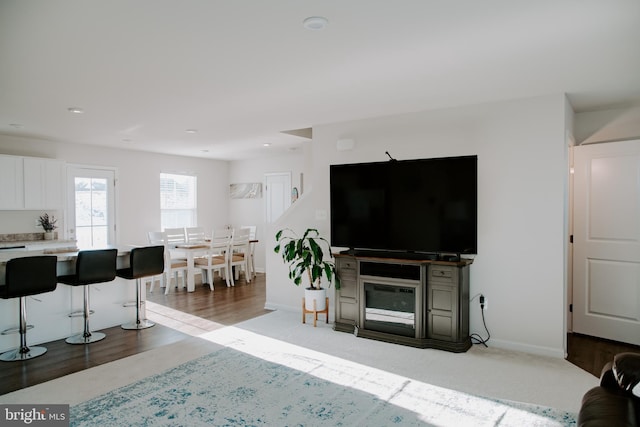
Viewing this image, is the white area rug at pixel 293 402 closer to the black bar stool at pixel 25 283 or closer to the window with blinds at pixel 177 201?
the black bar stool at pixel 25 283

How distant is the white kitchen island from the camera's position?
12.8ft

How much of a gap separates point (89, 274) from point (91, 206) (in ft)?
10.0

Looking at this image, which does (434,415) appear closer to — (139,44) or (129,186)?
(139,44)

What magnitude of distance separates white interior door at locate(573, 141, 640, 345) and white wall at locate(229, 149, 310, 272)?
15.5ft

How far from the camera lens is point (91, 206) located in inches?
264

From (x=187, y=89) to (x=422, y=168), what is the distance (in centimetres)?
232

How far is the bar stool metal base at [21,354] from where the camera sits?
3654 mm

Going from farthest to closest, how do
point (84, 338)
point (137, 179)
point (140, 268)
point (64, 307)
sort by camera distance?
1. point (137, 179)
2. point (140, 268)
3. point (64, 307)
4. point (84, 338)

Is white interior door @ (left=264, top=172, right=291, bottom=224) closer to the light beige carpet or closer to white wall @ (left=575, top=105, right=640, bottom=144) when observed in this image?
the light beige carpet

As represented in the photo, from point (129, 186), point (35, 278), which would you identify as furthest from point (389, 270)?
point (129, 186)

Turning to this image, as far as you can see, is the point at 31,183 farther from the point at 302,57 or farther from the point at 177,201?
the point at 302,57

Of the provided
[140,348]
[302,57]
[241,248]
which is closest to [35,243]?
[140,348]

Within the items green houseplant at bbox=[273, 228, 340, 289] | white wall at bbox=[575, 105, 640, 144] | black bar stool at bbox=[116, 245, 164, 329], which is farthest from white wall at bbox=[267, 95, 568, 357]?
black bar stool at bbox=[116, 245, 164, 329]

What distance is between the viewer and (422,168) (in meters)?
4.05
